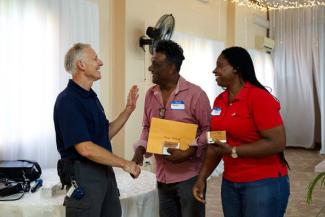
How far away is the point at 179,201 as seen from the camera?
230 cm

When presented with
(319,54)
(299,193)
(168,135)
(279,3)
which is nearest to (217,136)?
(168,135)

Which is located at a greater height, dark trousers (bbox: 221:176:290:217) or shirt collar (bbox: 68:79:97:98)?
shirt collar (bbox: 68:79:97:98)

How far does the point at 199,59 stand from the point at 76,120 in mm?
4969

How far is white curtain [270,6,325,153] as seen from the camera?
908cm

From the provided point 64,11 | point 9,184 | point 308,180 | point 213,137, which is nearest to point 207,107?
point 213,137

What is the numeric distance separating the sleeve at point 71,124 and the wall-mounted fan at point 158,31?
3.17m

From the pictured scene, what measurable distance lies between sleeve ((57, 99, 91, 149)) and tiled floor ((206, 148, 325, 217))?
9.47 feet

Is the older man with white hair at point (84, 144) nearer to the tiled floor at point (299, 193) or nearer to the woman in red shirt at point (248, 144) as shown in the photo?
the woman in red shirt at point (248, 144)

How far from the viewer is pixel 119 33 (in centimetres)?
495

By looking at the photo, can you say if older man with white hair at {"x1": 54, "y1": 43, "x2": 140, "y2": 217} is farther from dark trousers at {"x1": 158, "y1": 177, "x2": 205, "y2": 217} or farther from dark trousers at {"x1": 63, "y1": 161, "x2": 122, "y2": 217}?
dark trousers at {"x1": 158, "y1": 177, "x2": 205, "y2": 217}

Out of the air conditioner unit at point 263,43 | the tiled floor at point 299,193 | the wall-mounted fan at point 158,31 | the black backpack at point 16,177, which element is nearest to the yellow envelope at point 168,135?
the black backpack at point 16,177

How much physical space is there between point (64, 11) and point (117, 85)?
116 centimetres

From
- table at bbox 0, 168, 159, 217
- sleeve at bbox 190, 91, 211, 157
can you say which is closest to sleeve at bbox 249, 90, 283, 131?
sleeve at bbox 190, 91, 211, 157

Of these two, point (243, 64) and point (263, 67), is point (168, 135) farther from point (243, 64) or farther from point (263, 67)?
point (263, 67)
